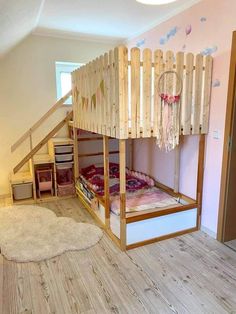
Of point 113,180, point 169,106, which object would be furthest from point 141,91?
point 113,180

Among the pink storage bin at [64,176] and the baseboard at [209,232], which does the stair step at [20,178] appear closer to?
the pink storage bin at [64,176]

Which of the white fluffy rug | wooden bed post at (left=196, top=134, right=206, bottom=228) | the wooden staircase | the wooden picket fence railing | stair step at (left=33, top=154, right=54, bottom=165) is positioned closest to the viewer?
the wooden picket fence railing

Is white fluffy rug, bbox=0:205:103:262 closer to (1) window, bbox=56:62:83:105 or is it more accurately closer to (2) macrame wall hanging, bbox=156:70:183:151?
(2) macrame wall hanging, bbox=156:70:183:151

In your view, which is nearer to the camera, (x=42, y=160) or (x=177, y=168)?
A: (x=177, y=168)

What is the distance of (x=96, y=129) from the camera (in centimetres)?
265

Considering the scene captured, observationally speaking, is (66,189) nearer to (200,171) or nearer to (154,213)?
(154,213)

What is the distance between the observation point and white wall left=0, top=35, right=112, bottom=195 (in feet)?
11.7

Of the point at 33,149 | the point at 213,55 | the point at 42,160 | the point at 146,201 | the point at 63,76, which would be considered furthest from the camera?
the point at 63,76

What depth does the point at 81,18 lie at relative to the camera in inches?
121

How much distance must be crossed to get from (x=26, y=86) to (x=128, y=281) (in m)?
3.13

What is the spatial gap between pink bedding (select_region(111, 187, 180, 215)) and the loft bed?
0.11 ft

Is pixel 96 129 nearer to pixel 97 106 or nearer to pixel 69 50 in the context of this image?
pixel 97 106

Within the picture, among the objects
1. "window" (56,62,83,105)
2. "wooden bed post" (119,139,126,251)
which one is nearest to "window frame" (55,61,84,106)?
"window" (56,62,83,105)

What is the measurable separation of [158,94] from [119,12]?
1.45 metres
